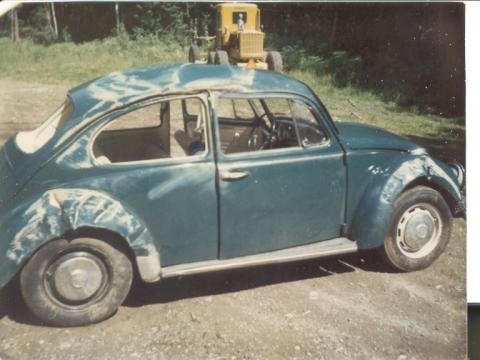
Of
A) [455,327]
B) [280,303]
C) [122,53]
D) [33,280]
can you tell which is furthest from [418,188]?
[33,280]

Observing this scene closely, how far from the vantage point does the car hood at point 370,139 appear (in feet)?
9.89

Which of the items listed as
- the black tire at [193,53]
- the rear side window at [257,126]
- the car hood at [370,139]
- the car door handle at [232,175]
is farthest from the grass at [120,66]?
the car door handle at [232,175]

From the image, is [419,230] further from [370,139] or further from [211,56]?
[211,56]

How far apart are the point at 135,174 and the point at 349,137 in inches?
56.4

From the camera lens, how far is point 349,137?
3.09m

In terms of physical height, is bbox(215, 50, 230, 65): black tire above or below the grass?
above

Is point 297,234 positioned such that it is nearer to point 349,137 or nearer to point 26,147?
point 349,137

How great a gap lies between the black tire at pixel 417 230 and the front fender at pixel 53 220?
5.38 feet

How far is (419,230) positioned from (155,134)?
1832 millimetres

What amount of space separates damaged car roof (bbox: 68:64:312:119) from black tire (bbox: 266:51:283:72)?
0.47 meters

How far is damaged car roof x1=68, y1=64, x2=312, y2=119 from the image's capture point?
2.54 m

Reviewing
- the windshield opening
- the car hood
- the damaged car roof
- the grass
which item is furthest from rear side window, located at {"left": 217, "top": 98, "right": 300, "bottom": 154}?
the windshield opening

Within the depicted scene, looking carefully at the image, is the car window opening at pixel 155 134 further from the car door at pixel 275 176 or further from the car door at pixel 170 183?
the car door at pixel 275 176

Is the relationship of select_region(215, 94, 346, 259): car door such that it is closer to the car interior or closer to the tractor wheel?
the car interior
